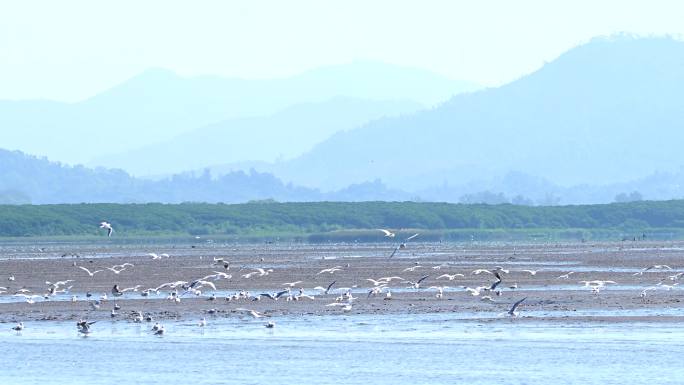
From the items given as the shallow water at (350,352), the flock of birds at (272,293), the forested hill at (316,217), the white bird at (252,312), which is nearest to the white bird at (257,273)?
the flock of birds at (272,293)

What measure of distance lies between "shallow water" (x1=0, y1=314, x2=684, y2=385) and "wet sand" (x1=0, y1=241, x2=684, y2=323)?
197 centimetres

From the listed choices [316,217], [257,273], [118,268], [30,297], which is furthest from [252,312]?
[316,217]

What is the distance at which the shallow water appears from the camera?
86.0 ft

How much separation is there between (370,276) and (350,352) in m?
19.4

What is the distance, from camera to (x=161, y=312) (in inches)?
1436

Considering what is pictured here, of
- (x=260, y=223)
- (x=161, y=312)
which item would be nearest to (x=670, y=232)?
(x=260, y=223)

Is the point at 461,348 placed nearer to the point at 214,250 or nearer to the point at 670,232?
the point at 214,250

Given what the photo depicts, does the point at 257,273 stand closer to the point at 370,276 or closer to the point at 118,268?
the point at 370,276

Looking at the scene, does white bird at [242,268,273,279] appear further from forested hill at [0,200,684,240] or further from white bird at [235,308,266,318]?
forested hill at [0,200,684,240]

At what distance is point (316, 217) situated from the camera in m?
106

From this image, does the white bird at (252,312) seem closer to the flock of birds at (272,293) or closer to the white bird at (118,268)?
the flock of birds at (272,293)

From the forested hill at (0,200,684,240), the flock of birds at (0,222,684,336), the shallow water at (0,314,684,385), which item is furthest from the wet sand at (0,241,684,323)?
the forested hill at (0,200,684,240)

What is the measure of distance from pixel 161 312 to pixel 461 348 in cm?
941

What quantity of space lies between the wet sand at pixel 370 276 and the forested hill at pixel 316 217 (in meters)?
23.8
